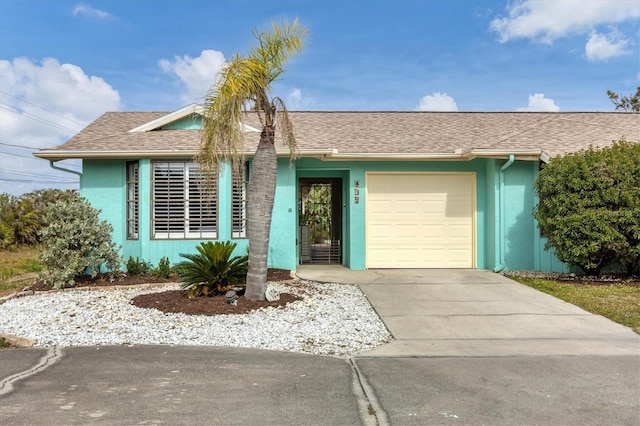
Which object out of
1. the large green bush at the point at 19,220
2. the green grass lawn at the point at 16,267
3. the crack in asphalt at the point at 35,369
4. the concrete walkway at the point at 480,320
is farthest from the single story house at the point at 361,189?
the large green bush at the point at 19,220

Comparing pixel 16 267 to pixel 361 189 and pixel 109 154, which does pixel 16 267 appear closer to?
pixel 109 154

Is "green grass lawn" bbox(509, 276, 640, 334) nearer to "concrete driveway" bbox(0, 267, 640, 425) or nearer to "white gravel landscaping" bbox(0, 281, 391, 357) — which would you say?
"concrete driveway" bbox(0, 267, 640, 425)

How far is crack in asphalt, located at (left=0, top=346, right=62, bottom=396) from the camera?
396 cm

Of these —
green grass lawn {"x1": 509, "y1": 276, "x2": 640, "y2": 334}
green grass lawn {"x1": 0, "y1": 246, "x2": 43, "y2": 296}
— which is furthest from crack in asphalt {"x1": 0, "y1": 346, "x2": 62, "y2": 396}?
green grass lawn {"x1": 509, "y1": 276, "x2": 640, "y2": 334}

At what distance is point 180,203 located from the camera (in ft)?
34.2

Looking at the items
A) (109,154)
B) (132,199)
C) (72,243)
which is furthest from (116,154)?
(72,243)

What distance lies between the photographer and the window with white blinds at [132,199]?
10656 millimetres

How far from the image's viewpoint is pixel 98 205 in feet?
34.8

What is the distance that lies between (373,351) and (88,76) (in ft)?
55.9

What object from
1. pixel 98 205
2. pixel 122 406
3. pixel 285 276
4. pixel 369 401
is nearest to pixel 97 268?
pixel 98 205

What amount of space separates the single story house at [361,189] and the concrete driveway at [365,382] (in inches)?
195

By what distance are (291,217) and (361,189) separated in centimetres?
201

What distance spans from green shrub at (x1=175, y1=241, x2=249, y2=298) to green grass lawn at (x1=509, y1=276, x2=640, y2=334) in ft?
19.9

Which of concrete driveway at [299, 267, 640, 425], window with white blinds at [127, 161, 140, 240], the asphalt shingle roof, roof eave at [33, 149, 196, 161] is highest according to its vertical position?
the asphalt shingle roof
